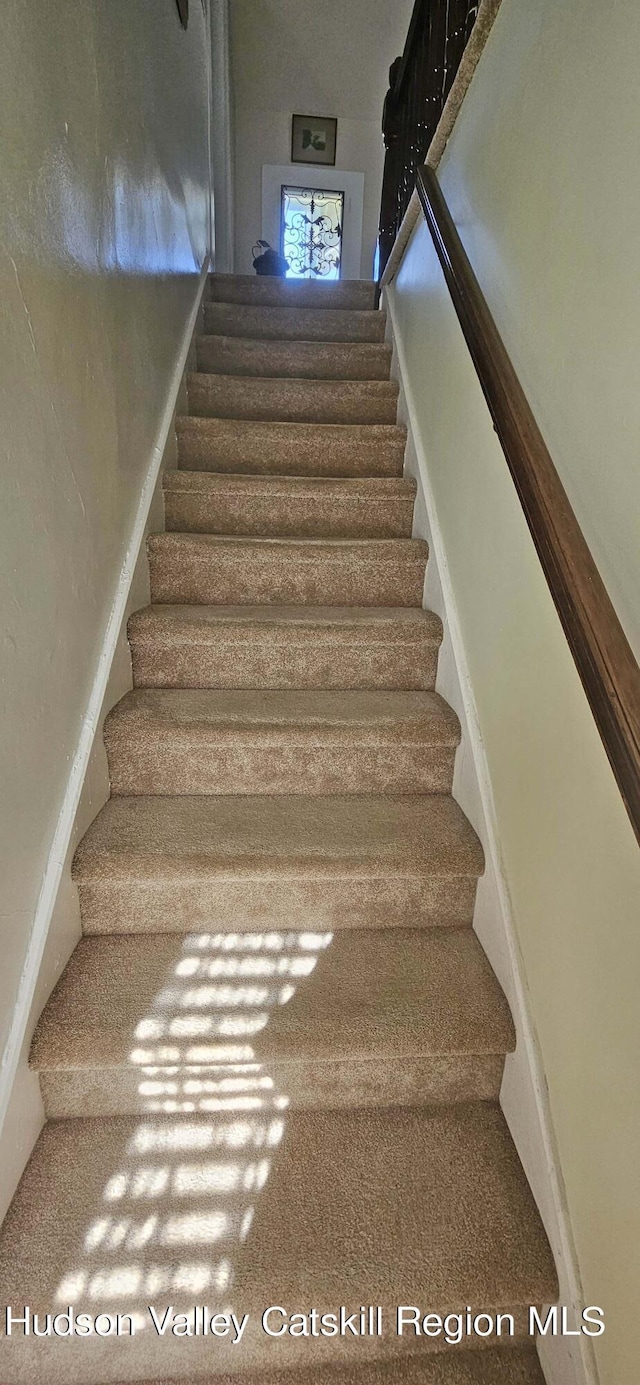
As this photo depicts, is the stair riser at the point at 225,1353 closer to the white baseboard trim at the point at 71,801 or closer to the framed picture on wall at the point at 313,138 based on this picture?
the white baseboard trim at the point at 71,801

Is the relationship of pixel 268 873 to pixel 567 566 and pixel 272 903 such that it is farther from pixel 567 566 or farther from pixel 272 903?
pixel 567 566

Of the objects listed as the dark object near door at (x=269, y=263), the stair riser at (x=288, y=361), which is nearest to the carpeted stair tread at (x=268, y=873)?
the stair riser at (x=288, y=361)

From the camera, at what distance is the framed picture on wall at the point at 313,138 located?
14.3 feet

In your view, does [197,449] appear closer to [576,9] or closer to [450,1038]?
[576,9]

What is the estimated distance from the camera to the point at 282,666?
170 centimetres

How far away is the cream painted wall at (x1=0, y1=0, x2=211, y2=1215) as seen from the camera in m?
0.92

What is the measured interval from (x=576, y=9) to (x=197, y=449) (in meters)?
1.48

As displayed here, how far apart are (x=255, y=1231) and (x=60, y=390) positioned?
4.52ft

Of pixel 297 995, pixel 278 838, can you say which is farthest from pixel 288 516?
pixel 297 995

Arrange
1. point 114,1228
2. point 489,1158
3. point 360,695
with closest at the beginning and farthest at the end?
1. point 114,1228
2. point 489,1158
3. point 360,695

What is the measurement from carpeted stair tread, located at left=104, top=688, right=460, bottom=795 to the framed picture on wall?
4719 mm

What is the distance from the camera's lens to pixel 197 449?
2201mm

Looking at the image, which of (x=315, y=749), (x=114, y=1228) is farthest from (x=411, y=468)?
(x=114, y=1228)

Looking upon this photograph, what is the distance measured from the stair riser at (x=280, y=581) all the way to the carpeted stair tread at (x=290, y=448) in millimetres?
553
